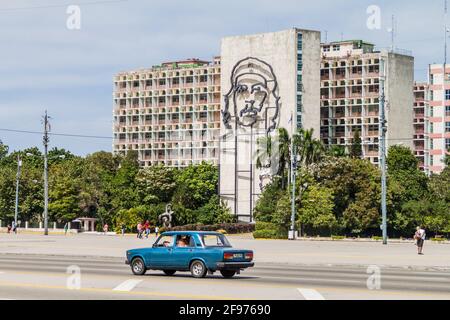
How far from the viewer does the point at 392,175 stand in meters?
119

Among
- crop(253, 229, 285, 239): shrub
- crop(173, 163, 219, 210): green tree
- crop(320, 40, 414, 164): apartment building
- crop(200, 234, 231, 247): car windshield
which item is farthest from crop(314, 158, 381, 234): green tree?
crop(200, 234, 231, 247): car windshield

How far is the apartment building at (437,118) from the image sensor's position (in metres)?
165

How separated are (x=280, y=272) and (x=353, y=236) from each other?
75024mm

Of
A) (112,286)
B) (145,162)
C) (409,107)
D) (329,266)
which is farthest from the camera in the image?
(145,162)

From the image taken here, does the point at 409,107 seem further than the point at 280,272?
Yes

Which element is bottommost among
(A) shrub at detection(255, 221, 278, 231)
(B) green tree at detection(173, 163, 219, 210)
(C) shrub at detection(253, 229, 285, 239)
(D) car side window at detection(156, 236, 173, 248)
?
(C) shrub at detection(253, 229, 285, 239)

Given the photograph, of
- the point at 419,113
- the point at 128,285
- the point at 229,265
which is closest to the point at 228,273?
the point at 229,265

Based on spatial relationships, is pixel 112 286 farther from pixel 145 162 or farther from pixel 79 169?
pixel 145 162

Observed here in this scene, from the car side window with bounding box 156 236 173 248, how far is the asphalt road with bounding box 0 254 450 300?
1.09 m

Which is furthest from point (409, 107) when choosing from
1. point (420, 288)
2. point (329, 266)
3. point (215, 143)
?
point (420, 288)

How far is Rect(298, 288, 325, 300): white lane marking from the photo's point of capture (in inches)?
896

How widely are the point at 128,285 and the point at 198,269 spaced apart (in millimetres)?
4664

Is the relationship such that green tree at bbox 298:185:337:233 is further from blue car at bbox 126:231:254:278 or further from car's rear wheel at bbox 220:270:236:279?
car's rear wheel at bbox 220:270:236:279

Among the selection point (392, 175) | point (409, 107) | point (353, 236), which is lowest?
point (353, 236)
